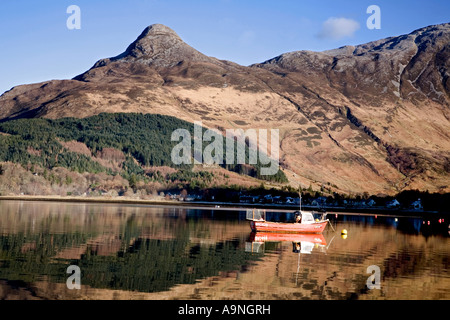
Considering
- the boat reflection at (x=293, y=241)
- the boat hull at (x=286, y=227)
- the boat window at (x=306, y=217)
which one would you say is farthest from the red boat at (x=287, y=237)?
the boat window at (x=306, y=217)

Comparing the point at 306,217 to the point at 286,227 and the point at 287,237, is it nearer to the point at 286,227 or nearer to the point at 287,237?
the point at 286,227

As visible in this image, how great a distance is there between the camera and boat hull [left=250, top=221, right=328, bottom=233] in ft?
266

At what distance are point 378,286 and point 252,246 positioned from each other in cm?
2472

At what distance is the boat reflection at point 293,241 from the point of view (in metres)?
62.2

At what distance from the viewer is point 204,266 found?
4594 cm

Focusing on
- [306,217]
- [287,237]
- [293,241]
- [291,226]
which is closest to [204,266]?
[293,241]

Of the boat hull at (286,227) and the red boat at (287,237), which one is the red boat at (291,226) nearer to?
the boat hull at (286,227)

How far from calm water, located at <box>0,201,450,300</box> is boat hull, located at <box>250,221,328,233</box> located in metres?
9.33

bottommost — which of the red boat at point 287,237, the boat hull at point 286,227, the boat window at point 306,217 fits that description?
the red boat at point 287,237

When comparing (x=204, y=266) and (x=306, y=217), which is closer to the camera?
(x=204, y=266)

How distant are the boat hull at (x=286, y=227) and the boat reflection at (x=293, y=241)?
646 millimetres

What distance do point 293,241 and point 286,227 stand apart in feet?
26.6
